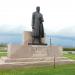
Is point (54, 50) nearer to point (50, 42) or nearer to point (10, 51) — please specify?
point (50, 42)

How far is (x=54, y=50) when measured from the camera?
18281 mm

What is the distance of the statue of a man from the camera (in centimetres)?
1819

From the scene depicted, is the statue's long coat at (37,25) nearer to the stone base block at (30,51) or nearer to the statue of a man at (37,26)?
the statue of a man at (37,26)

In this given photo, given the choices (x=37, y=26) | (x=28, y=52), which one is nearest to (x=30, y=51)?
(x=28, y=52)

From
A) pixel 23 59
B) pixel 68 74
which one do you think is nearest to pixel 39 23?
pixel 23 59

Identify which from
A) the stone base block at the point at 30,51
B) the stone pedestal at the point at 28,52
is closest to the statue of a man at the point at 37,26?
the stone pedestal at the point at 28,52

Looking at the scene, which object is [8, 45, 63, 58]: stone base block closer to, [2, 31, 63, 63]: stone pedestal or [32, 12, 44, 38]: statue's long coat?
[2, 31, 63, 63]: stone pedestal

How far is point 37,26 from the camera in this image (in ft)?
60.2

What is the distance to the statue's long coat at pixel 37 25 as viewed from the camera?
59.9 feet

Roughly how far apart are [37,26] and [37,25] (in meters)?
0.06

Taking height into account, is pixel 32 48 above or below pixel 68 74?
above

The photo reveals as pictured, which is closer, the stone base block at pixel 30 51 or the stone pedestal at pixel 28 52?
the stone pedestal at pixel 28 52

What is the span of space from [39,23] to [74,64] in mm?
3341

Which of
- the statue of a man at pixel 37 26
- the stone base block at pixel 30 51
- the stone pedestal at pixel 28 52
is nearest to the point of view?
the stone pedestal at pixel 28 52
